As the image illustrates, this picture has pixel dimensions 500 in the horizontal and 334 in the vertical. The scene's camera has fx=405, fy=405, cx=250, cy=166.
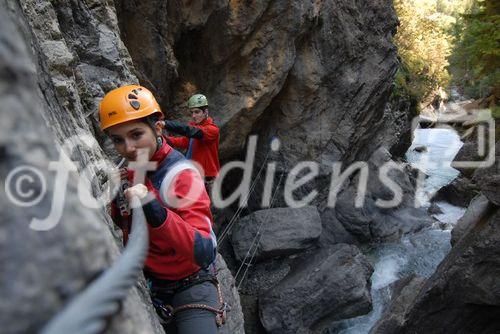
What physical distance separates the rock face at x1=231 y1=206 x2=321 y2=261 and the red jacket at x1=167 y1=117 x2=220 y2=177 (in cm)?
359

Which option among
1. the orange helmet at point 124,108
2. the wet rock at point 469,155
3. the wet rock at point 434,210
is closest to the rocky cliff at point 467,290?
the wet rock at point 469,155

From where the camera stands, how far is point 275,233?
10031mm

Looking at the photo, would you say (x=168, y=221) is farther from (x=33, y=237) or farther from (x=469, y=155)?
(x=469, y=155)

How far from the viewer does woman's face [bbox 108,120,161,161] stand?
2.55 metres

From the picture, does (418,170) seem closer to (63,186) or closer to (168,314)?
(168,314)

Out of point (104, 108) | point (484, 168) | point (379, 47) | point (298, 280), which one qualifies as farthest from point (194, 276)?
point (379, 47)

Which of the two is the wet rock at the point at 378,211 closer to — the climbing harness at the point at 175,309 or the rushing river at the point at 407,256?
the rushing river at the point at 407,256

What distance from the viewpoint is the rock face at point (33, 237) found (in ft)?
2.49

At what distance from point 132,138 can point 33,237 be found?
1.82 meters

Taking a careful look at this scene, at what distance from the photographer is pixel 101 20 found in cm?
→ 551

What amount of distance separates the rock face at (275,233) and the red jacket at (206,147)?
11.8ft

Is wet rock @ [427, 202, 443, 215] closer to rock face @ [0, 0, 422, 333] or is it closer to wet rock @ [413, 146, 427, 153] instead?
rock face @ [0, 0, 422, 333]

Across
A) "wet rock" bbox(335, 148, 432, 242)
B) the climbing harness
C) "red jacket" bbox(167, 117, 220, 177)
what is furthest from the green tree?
the climbing harness

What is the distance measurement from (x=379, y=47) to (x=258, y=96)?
5.44 m
